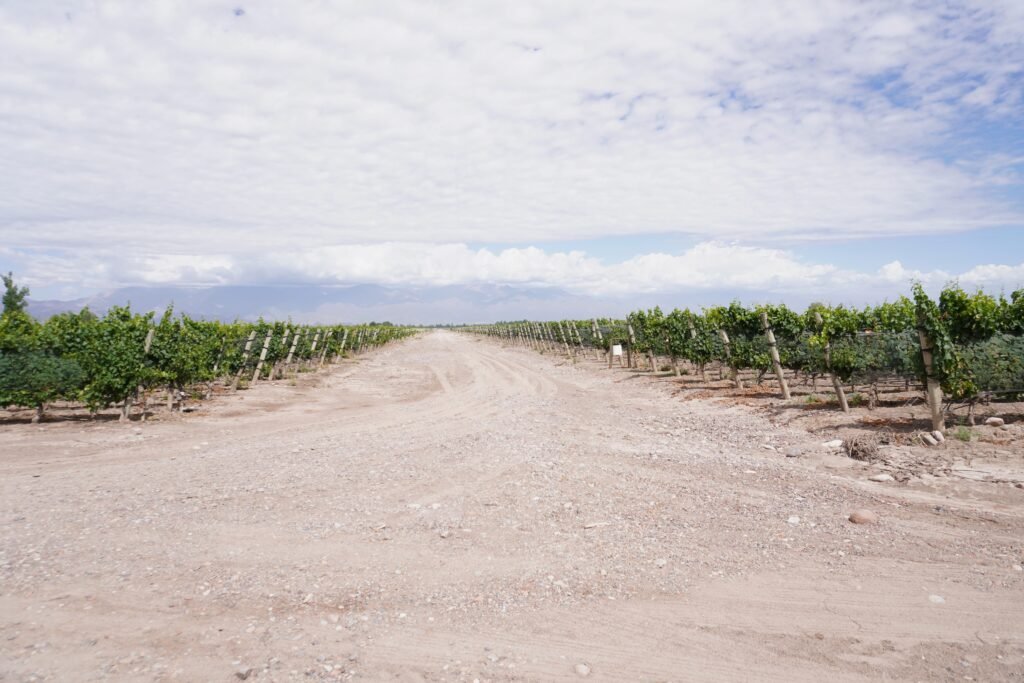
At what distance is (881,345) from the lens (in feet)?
45.8

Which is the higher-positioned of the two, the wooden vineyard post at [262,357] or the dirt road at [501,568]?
the wooden vineyard post at [262,357]

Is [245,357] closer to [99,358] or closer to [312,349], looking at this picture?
[312,349]

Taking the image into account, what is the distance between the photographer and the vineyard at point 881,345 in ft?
35.4

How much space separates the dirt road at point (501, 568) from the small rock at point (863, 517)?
0.47 feet

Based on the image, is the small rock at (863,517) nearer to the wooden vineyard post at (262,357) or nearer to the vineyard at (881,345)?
the vineyard at (881,345)

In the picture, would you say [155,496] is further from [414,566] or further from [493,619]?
[493,619]

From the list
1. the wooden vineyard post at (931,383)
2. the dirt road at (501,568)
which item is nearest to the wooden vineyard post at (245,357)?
the dirt road at (501,568)

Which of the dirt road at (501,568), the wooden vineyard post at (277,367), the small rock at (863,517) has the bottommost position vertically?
the dirt road at (501,568)

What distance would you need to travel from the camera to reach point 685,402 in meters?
17.0

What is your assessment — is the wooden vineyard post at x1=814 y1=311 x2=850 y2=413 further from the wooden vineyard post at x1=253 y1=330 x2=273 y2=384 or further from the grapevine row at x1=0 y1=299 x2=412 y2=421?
the wooden vineyard post at x1=253 y1=330 x2=273 y2=384

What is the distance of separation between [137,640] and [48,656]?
1.78ft

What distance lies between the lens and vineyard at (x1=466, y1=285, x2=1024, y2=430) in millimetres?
10797

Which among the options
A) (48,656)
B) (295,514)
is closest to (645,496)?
(295,514)

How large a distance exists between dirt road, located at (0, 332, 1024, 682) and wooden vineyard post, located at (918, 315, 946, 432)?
2.45m
